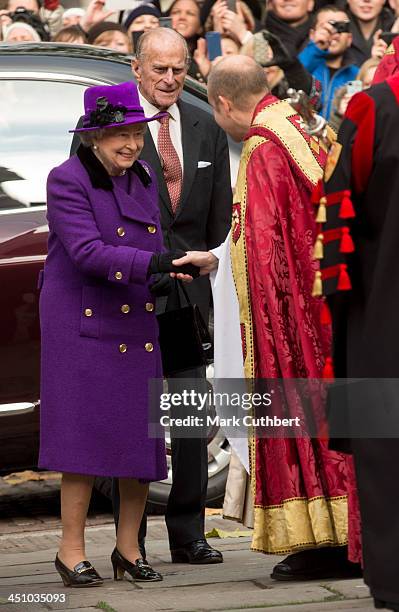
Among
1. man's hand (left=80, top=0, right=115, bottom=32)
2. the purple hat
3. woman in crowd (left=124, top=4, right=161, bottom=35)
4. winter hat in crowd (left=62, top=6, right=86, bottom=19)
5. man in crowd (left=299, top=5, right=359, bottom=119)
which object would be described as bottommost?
the purple hat

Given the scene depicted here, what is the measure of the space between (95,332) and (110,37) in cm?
506

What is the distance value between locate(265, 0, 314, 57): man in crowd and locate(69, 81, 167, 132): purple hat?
557cm

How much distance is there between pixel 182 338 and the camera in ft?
21.2

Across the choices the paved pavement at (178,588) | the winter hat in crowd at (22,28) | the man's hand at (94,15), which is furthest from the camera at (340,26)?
the paved pavement at (178,588)

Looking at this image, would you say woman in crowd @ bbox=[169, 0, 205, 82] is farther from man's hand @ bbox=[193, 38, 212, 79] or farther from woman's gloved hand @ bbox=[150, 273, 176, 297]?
woman's gloved hand @ bbox=[150, 273, 176, 297]

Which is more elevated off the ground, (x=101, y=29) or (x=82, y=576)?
(x=101, y=29)

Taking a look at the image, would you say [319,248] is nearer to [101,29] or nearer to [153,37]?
[153,37]

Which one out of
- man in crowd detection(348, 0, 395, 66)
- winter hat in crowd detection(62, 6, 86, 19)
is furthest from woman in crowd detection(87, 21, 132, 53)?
man in crowd detection(348, 0, 395, 66)

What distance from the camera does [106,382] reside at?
608 centimetres

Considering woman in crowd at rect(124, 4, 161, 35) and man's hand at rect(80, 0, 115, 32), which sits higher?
man's hand at rect(80, 0, 115, 32)

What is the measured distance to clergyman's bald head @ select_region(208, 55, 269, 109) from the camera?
621 cm

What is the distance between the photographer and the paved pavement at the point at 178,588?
18.5 feet

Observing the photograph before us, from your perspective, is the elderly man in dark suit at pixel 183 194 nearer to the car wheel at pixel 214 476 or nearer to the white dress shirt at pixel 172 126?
the white dress shirt at pixel 172 126

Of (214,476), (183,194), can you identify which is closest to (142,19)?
(214,476)
